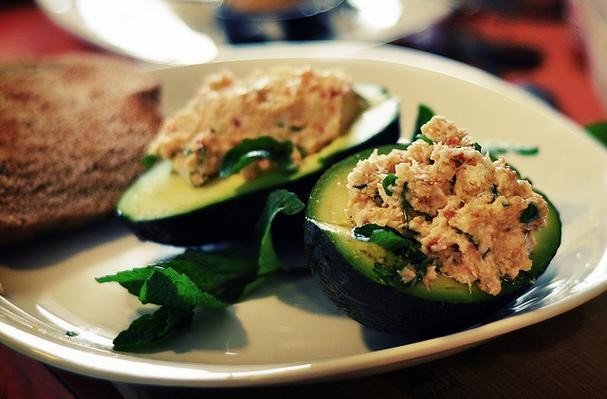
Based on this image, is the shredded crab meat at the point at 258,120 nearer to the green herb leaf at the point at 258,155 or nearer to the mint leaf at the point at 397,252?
the green herb leaf at the point at 258,155

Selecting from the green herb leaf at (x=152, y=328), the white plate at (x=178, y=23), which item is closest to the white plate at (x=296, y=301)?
the green herb leaf at (x=152, y=328)

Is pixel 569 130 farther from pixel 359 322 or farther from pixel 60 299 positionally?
pixel 60 299

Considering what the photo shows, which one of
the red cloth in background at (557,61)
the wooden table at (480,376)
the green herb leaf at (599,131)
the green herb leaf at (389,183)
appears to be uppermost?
the green herb leaf at (389,183)

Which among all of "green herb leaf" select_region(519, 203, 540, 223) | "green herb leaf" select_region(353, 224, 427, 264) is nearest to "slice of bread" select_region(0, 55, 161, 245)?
"green herb leaf" select_region(353, 224, 427, 264)

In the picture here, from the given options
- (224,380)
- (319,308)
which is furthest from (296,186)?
(224,380)

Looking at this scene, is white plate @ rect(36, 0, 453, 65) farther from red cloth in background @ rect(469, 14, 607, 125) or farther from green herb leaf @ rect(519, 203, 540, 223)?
green herb leaf @ rect(519, 203, 540, 223)

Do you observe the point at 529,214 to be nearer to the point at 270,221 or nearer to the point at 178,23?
the point at 270,221
